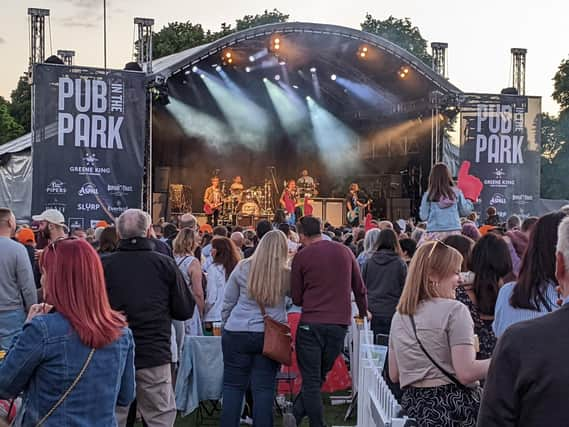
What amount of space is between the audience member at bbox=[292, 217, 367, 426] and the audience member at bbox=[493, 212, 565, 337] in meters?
2.77

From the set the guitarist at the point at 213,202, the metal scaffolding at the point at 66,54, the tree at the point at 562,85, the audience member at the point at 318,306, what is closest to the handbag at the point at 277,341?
the audience member at the point at 318,306

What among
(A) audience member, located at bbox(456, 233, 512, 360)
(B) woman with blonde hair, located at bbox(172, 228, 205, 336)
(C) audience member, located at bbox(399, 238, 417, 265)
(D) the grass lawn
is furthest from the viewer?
(C) audience member, located at bbox(399, 238, 417, 265)

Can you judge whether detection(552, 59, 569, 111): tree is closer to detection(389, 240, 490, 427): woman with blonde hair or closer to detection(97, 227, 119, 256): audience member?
detection(97, 227, 119, 256): audience member

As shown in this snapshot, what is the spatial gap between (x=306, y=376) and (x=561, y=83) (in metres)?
38.9

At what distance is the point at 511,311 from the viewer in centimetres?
367

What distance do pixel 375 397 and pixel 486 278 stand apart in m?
0.81

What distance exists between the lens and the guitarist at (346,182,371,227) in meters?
23.6

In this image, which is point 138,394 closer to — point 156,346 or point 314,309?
point 156,346

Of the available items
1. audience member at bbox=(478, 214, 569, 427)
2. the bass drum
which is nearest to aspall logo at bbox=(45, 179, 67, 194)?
the bass drum

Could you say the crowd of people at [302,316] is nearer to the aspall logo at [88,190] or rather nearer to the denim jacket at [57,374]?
the denim jacket at [57,374]

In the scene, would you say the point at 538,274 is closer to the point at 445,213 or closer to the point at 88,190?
the point at 445,213

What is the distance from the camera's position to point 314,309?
20.7 ft

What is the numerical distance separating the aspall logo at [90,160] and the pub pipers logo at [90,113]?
0.56 ft

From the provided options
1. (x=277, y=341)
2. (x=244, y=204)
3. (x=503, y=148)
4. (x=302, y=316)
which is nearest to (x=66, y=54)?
(x=244, y=204)
